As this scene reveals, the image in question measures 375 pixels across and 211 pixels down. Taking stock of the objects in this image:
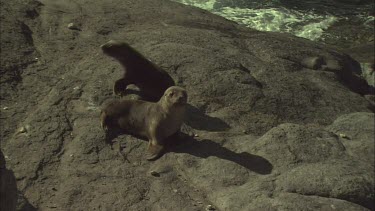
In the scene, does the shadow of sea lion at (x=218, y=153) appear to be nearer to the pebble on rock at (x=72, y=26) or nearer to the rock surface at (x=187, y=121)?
the rock surface at (x=187, y=121)

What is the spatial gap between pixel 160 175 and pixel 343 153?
78.0 inches

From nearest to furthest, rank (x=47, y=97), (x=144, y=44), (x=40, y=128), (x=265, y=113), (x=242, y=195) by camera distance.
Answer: (x=242, y=195) < (x=40, y=128) < (x=47, y=97) < (x=265, y=113) < (x=144, y=44)

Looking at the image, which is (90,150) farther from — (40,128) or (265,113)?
(265,113)

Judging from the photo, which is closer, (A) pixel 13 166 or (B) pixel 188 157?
(A) pixel 13 166

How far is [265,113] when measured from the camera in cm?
739

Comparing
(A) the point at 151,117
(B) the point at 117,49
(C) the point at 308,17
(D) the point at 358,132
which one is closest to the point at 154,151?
(A) the point at 151,117

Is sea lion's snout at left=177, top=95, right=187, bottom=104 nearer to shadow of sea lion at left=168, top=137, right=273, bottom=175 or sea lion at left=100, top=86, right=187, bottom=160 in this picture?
sea lion at left=100, top=86, right=187, bottom=160

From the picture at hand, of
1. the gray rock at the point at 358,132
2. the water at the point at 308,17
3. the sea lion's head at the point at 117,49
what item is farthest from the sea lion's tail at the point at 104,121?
the water at the point at 308,17

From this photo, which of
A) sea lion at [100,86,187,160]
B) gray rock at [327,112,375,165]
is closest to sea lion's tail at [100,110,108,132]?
sea lion at [100,86,187,160]

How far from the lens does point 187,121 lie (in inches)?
269

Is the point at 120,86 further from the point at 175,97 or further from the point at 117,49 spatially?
the point at 175,97

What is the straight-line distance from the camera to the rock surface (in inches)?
215

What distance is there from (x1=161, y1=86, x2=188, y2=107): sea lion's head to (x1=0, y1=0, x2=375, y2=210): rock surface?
436 millimetres

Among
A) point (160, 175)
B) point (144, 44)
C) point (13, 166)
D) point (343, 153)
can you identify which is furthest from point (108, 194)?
point (144, 44)
